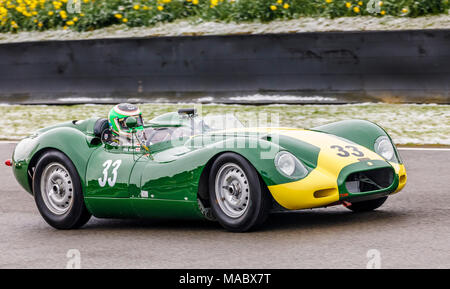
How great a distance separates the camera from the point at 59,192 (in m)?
7.38

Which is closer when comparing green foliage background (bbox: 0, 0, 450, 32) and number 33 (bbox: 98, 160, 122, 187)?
number 33 (bbox: 98, 160, 122, 187)

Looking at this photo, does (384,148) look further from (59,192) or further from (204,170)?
(59,192)

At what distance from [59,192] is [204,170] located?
1.56 m

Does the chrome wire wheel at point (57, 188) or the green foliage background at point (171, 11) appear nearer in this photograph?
the chrome wire wheel at point (57, 188)

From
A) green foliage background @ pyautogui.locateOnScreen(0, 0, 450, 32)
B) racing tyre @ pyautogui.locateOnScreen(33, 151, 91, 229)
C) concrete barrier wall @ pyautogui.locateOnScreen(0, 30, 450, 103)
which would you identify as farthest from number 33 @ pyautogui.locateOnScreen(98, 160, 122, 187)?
green foliage background @ pyautogui.locateOnScreen(0, 0, 450, 32)

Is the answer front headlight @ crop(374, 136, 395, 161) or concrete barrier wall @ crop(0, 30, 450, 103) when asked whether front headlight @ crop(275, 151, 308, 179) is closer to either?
front headlight @ crop(374, 136, 395, 161)

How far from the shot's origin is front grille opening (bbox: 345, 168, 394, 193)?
6.40 metres

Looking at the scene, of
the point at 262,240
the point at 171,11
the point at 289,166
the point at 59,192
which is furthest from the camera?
the point at 171,11

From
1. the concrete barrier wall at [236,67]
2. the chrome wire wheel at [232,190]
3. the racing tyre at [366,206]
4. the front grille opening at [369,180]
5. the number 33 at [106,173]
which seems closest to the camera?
the chrome wire wheel at [232,190]

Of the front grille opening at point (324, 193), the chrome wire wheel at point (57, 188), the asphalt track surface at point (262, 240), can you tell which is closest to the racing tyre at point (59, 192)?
the chrome wire wheel at point (57, 188)

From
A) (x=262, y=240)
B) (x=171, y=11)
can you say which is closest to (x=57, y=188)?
(x=262, y=240)

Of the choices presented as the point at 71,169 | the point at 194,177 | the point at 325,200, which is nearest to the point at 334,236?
the point at 325,200

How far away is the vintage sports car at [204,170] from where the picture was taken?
20.5ft

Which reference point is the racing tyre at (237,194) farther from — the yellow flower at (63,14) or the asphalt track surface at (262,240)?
the yellow flower at (63,14)
